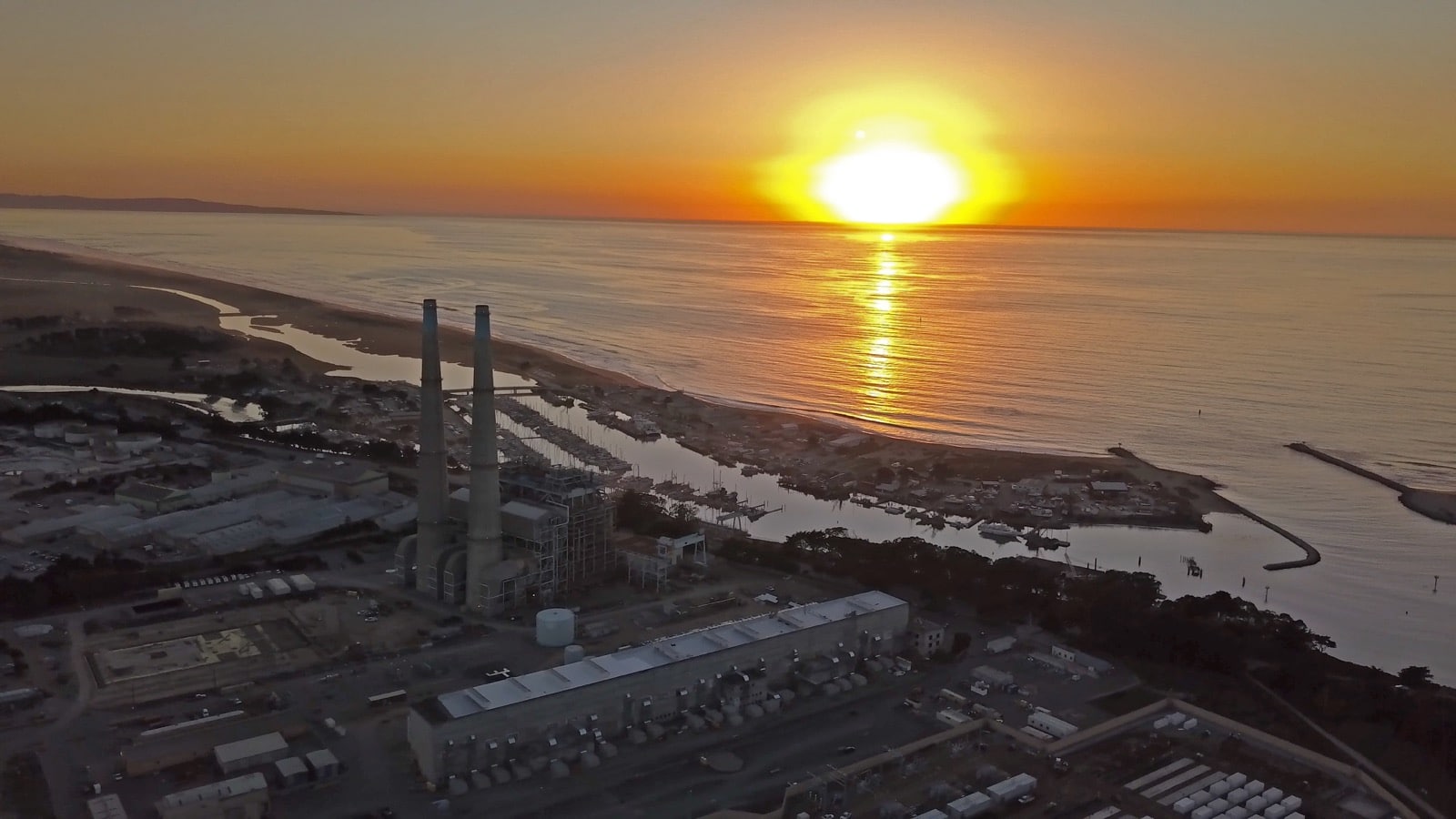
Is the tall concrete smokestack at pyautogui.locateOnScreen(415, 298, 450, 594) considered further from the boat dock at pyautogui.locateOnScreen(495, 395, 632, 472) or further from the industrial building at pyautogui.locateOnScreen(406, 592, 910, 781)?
the boat dock at pyautogui.locateOnScreen(495, 395, 632, 472)

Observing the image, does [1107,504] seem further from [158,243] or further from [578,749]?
[158,243]

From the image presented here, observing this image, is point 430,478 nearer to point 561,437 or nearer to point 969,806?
point 969,806

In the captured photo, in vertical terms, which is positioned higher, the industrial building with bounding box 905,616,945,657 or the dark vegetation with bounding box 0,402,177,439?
the industrial building with bounding box 905,616,945,657

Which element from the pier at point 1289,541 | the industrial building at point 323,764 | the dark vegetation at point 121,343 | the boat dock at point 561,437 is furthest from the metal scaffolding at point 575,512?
the dark vegetation at point 121,343

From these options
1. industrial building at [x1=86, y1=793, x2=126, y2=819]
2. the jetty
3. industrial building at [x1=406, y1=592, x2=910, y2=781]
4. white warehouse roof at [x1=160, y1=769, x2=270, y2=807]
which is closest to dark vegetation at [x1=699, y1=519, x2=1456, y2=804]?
industrial building at [x1=406, y1=592, x2=910, y2=781]

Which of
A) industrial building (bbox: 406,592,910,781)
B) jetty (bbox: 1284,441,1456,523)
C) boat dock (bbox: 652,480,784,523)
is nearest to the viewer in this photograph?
industrial building (bbox: 406,592,910,781)

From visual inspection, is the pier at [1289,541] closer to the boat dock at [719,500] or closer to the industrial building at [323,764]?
the boat dock at [719,500]
